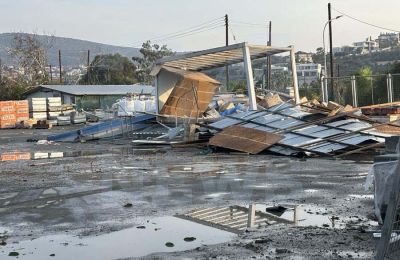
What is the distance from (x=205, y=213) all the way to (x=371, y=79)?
29212 millimetres

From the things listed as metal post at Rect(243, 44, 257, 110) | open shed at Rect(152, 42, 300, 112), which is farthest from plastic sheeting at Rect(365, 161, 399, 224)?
metal post at Rect(243, 44, 257, 110)

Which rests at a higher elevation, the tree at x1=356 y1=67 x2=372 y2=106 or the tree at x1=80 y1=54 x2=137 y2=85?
the tree at x1=80 y1=54 x2=137 y2=85

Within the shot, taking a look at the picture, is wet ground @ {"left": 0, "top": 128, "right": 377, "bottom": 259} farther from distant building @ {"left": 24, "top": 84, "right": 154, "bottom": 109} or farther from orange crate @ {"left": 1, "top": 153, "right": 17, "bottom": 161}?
distant building @ {"left": 24, "top": 84, "right": 154, "bottom": 109}

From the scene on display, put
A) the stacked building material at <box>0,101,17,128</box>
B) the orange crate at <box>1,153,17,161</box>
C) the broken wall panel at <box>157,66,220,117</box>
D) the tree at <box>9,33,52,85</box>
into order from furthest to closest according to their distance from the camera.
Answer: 1. the tree at <box>9,33,52,85</box>
2. the stacked building material at <box>0,101,17,128</box>
3. the broken wall panel at <box>157,66,220,117</box>
4. the orange crate at <box>1,153,17,161</box>

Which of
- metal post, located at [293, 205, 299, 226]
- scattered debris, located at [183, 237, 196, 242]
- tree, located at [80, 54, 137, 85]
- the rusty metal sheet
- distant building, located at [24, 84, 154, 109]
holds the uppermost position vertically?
tree, located at [80, 54, 137, 85]

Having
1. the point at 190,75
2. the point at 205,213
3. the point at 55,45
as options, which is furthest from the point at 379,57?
the point at 205,213

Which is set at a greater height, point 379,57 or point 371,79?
point 379,57

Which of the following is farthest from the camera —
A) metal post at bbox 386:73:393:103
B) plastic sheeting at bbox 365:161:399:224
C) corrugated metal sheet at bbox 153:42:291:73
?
metal post at bbox 386:73:393:103

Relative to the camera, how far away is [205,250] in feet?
23.3

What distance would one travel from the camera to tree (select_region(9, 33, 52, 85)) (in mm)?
83062

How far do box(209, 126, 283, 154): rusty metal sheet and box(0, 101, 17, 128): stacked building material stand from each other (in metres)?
29.9

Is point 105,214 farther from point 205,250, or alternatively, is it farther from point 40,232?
point 205,250

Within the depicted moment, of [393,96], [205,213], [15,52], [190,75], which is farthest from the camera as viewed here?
[15,52]

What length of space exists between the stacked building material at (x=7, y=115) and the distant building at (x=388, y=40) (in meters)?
87.8
